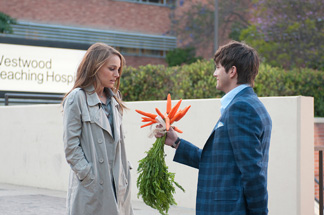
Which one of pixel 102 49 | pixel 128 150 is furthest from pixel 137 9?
pixel 102 49

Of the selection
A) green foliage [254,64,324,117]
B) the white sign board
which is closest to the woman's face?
green foliage [254,64,324,117]

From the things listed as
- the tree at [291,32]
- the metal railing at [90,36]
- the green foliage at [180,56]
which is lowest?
the tree at [291,32]

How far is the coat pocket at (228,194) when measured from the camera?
9.53ft

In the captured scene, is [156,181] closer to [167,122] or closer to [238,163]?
[167,122]

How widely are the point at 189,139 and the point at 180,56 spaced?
23907 mm

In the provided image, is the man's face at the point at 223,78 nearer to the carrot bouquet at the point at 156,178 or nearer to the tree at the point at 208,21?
the carrot bouquet at the point at 156,178

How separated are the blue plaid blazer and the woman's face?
1054mm

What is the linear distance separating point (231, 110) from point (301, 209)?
393 centimetres

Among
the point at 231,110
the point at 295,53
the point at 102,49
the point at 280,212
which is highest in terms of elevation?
the point at 295,53

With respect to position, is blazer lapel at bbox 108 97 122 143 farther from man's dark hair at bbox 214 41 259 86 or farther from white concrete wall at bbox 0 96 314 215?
white concrete wall at bbox 0 96 314 215

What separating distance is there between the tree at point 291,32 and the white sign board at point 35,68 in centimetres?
770

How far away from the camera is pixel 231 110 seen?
2.96 m

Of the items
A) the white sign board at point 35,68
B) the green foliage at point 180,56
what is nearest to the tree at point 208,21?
the green foliage at point 180,56

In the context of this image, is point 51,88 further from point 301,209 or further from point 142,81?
point 301,209
